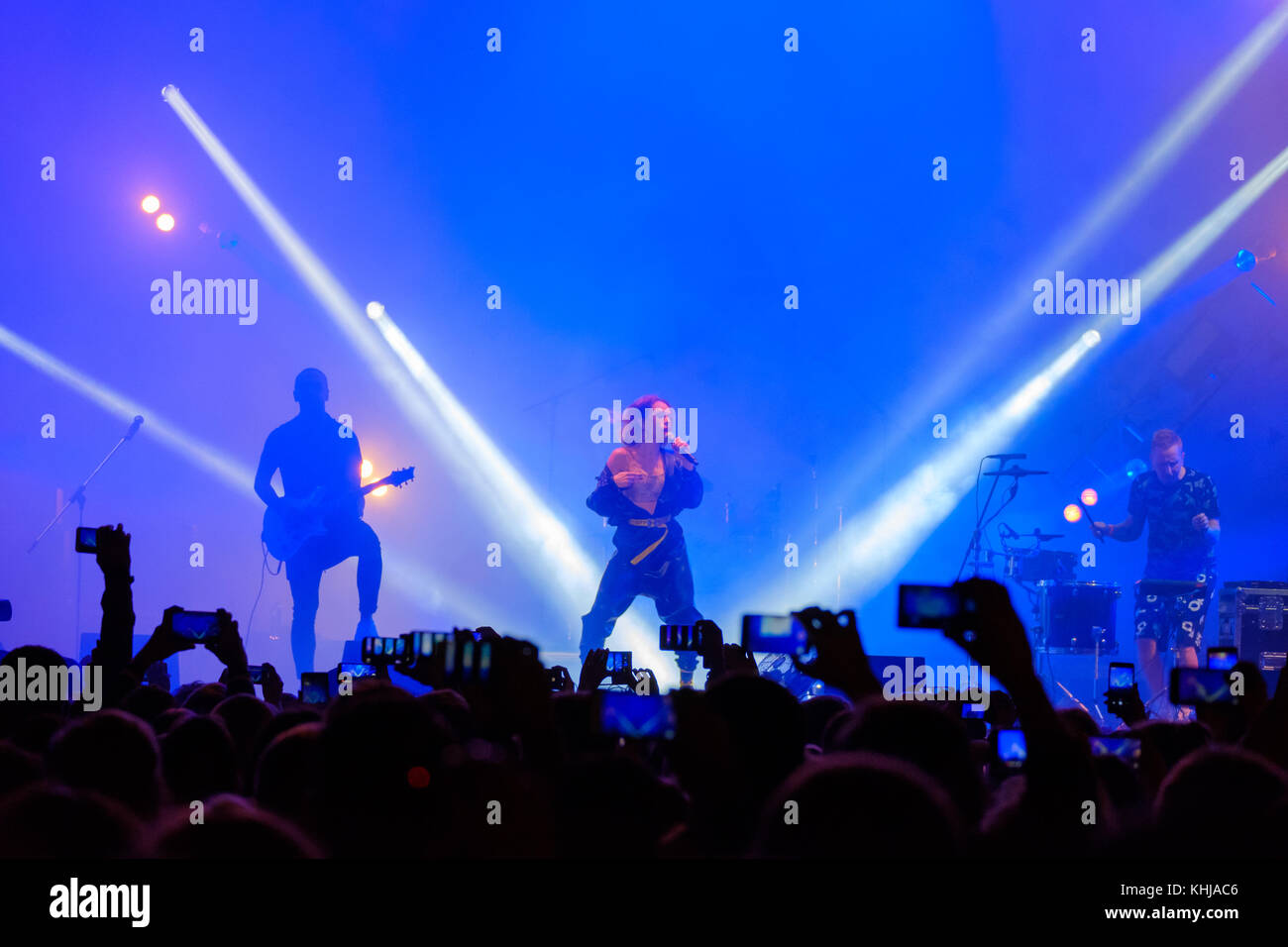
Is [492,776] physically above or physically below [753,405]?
below

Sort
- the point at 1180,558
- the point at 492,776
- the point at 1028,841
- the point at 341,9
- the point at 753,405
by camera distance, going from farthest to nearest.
→ 1. the point at 753,405
2. the point at 341,9
3. the point at 1180,558
4. the point at 492,776
5. the point at 1028,841

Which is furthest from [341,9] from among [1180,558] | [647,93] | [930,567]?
[1180,558]

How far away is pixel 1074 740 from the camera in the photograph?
156 centimetres

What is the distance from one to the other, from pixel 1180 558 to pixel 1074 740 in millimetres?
8871

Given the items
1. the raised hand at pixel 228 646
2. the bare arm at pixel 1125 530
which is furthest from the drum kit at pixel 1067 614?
the raised hand at pixel 228 646

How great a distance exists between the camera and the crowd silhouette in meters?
1.29

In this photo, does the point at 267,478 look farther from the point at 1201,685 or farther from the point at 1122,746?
the point at 1122,746

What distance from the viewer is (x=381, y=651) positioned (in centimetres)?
483

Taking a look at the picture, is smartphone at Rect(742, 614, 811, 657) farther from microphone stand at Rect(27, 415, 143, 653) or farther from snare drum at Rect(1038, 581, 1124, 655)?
microphone stand at Rect(27, 415, 143, 653)

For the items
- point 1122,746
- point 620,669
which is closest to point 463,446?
point 620,669

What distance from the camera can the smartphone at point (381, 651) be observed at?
4.66 meters
